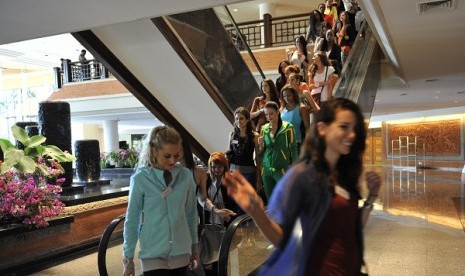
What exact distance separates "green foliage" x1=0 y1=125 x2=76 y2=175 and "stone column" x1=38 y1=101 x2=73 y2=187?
727mm

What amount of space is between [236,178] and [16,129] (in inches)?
195

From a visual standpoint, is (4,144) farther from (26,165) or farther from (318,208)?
(318,208)

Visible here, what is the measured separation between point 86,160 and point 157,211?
607 cm

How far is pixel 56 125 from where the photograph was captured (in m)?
6.74

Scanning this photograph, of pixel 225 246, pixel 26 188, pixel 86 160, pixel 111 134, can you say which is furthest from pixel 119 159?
pixel 225 246

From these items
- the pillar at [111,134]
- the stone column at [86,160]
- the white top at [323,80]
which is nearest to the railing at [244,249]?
the white top at [323,80]

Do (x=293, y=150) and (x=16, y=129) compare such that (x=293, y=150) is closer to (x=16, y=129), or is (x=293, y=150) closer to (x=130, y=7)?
(x=130, y=7)

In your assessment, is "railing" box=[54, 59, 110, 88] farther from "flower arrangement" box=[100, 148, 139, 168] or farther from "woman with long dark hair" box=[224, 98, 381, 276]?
"woman with long dark hair" box=[224, 98, 381, 276]

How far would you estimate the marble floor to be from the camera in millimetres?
4496

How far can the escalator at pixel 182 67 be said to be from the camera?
545cm

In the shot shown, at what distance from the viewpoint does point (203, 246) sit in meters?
3.15

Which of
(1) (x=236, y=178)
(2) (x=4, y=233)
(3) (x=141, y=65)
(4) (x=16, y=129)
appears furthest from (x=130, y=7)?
(1) (x=236, y=178)

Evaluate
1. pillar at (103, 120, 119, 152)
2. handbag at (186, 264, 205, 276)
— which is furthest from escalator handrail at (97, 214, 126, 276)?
pillar at (103, 120, 119, 152)

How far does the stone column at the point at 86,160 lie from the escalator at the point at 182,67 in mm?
2060
